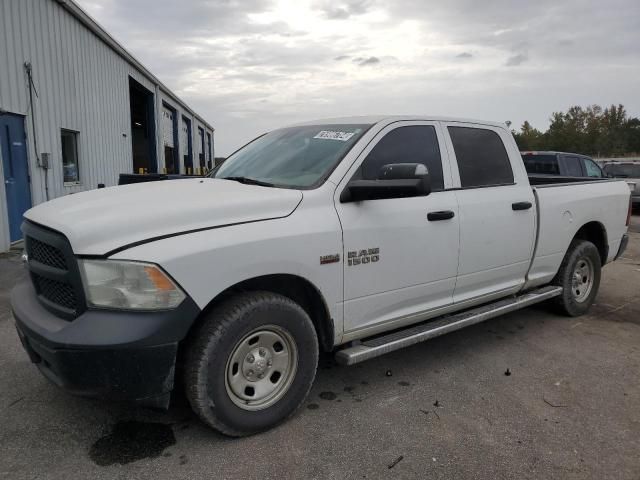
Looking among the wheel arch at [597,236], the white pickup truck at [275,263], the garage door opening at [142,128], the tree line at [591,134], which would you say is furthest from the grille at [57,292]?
the tree line at [591,134]

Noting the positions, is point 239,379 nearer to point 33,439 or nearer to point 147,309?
point 147,309

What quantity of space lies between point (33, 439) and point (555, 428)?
10.1 ft

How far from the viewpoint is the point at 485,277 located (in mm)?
4160

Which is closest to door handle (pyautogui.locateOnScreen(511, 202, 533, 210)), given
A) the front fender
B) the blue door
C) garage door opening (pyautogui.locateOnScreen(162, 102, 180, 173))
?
the front fender

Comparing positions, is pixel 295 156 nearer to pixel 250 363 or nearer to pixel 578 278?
pixel 250 363

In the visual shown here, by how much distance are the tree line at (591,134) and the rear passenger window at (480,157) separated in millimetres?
69995

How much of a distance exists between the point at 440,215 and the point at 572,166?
10.3 metres

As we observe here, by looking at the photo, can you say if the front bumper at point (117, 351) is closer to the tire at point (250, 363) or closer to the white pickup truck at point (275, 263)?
the white pickup truck at point (275, 263)

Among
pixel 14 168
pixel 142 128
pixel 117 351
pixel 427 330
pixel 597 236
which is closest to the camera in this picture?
pixel 117 351

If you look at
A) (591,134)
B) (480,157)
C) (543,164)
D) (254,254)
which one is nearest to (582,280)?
(480,157)

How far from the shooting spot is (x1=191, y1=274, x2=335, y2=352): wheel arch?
2852mm

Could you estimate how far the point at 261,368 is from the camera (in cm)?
295

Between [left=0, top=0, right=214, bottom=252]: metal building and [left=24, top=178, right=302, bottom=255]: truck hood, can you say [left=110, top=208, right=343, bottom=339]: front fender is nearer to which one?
[left=24, top=178, right=302, bottom=255]: truck hood

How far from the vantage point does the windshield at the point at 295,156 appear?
3.38 meters
